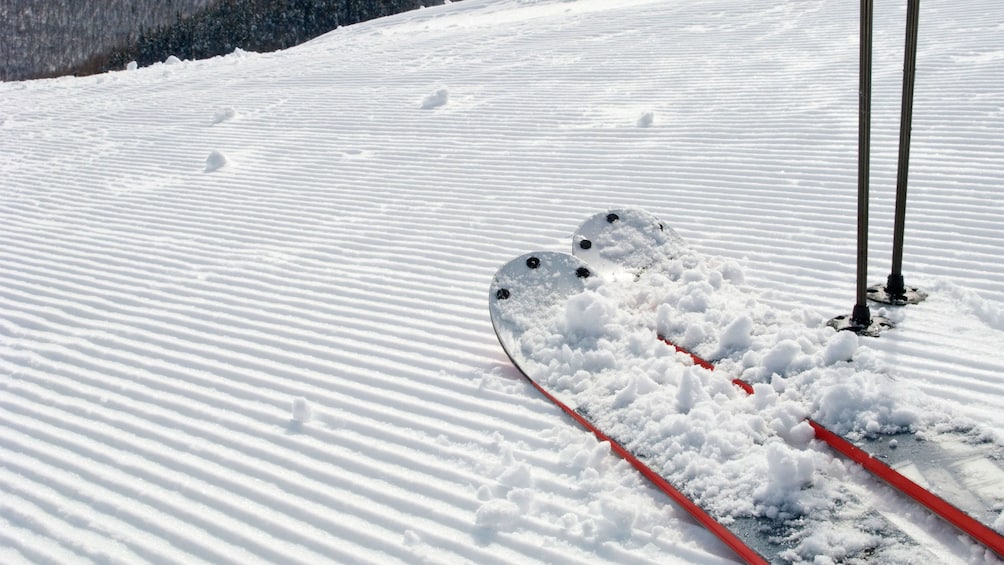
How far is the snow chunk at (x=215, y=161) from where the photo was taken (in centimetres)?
739

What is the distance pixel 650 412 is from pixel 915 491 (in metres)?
0.79

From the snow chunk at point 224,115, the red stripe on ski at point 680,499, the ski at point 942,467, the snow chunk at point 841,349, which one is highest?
the snow chunk at point 224,115

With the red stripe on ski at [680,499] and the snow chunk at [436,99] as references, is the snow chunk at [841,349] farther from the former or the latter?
the snow chunk at [436,99]

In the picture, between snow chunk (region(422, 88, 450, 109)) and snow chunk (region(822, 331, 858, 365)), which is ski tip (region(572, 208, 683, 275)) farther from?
snow chunk (region(422, 88, 450, 109))

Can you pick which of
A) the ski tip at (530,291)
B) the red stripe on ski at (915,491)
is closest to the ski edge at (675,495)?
the ski tip at (530,291)

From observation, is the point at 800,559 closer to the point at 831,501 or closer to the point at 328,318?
the point at 831,501

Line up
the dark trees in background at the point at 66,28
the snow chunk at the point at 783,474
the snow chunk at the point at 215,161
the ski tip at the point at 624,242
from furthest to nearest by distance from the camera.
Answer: the dark trees in background at the point at 66,28 < the snow chunk at the point at 215,161 < the ski tip at the point at 624,242 < the snow chunk at the point at 783,474

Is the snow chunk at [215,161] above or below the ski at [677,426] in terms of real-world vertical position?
above

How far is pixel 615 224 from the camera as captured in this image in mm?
3977

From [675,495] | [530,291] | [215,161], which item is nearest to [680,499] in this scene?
[675,495]

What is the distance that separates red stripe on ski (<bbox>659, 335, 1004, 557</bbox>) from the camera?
202 centimetres

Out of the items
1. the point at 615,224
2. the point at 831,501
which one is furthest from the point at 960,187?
the point at 831,501

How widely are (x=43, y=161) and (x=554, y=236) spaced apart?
20.6 ft

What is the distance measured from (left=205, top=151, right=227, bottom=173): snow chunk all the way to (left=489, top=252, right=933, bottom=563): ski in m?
4.70
